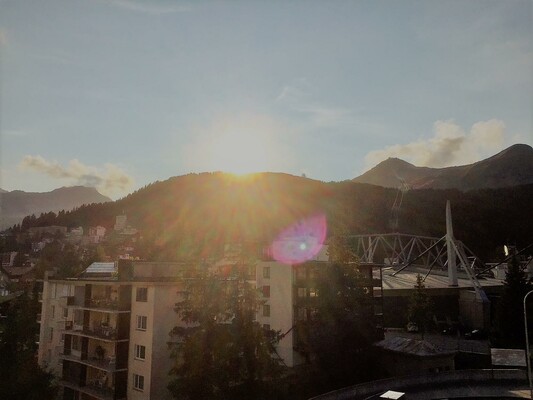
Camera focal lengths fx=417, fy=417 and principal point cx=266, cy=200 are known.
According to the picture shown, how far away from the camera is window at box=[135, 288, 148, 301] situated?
120 ft

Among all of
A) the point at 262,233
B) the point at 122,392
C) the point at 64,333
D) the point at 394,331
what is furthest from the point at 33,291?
the point at 262,233

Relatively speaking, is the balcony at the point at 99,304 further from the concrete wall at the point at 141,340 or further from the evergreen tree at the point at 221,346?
the evergreen tree at the point at 221,346

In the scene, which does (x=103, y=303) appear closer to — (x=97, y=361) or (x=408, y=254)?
(x=97, y=361)

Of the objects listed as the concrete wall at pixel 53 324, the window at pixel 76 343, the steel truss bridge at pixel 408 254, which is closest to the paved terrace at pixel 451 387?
the window at pixel 76 343

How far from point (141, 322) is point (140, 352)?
2506 millimetres

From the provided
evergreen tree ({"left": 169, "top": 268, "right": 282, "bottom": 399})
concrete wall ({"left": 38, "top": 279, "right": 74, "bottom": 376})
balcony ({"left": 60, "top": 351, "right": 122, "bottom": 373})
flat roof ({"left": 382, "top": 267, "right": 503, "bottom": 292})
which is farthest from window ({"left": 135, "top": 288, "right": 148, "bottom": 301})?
flat roof ({"left": 382, "top": 267, "right": 503, "bottom": 292})

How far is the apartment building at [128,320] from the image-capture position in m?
35.5

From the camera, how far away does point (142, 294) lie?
121ft

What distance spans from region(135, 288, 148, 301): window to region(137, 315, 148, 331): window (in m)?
1.52

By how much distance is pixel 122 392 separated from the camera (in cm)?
3600

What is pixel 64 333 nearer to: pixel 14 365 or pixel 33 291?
pixel 14 365

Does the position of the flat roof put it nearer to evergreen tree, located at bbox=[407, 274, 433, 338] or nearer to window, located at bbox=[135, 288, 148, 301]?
evergreen tree, located at bbox=[407, 274, 433, 338]

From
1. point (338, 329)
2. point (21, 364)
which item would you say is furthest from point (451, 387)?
point (21, 364)

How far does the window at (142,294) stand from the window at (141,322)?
1.52m
